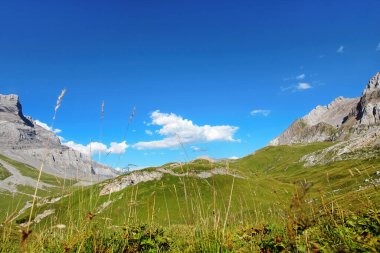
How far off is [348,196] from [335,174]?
464ft

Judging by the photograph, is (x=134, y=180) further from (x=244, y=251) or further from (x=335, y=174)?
(x=244, y=251)

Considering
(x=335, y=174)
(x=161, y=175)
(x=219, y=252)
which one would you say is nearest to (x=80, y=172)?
(x=219, y=252)

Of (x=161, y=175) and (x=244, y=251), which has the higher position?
(x=161, y=175)

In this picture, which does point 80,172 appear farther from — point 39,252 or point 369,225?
point 369,225

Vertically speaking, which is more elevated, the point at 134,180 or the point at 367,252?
the point at 134,180

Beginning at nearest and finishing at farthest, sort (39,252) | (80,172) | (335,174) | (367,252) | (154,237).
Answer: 1. (367,252)
2. (39,252)
3. (154,237)
4. (80,172)
5. (335,174)

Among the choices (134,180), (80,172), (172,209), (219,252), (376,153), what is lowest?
(219,252)

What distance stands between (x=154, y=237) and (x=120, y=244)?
950 millimetres

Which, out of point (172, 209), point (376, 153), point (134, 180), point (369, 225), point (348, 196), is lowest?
point (369, 225)

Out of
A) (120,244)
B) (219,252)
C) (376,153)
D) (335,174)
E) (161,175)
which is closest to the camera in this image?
(219,252)

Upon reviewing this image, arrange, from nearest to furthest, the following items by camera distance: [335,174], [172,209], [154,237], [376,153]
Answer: [154,237], [172,209], [335,174], [376,153]

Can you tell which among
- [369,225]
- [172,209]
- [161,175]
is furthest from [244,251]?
[161,175]

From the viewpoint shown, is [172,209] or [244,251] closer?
[244,251]

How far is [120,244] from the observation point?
6.68 meters
